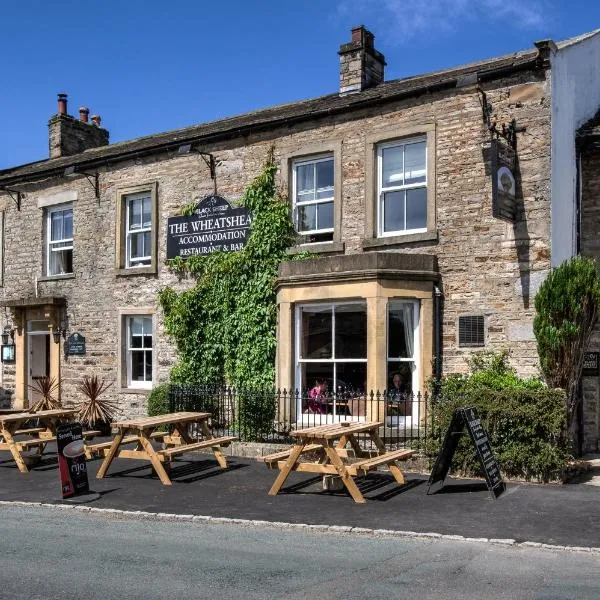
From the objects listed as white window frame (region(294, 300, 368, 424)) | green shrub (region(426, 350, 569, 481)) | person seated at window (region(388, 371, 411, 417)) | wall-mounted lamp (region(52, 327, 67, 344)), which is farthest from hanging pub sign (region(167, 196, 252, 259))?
green shrub (region(426, 350, 569, 481))

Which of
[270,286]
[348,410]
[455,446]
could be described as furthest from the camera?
[270,286]

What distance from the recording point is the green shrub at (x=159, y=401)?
1473cm

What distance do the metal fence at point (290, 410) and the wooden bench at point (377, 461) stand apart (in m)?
1.48

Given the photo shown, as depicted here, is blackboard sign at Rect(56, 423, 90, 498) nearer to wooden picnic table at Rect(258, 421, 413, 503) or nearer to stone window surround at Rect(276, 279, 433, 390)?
wooden picnic table at Rect(258, 421, 413, 503)

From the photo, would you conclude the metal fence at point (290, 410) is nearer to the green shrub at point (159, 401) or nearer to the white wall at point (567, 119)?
the green shrub at point (159, 401)

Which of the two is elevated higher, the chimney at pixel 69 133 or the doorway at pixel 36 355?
the chimney at pixel 69 133

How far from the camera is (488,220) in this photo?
12312mm

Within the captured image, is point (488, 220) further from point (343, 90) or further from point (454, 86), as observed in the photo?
point (343, 90)

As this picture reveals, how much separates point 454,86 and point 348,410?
227 inches

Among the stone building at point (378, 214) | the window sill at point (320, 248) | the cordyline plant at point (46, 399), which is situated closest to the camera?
the stone building at point (378, 214)

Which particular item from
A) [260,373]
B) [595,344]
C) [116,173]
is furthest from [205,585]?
[116,173]

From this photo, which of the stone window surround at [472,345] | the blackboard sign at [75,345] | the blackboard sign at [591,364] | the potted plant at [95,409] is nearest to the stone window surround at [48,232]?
the blackboard sign at [75,345]

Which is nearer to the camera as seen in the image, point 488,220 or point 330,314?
point 488,220

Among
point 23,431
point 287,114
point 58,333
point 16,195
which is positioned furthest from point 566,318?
point 16,195
